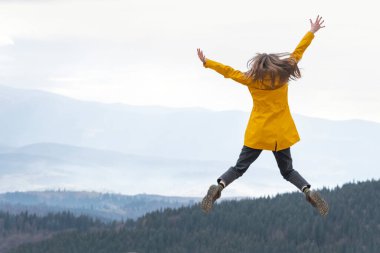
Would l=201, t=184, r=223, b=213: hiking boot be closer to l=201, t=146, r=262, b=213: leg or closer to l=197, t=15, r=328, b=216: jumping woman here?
l=201, t=146, r=262, b=213: leg

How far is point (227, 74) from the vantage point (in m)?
18.8

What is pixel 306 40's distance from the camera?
19703 millimetres

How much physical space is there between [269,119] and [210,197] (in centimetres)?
266

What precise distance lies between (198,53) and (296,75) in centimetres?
250

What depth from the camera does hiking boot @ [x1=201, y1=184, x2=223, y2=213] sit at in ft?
62.9

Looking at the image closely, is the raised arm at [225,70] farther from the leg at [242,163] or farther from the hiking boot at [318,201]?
the hiking boot at [318,201]

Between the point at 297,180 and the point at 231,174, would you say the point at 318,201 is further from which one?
the point at 231,174

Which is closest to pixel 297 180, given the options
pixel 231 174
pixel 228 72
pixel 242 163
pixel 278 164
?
pixel 278 164

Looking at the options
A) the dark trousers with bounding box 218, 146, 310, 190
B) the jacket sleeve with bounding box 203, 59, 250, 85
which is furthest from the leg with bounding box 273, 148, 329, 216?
the jacket sleeve with bounding box 203, 59, 250, 85

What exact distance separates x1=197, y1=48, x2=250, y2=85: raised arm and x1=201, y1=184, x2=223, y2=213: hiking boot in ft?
9.31

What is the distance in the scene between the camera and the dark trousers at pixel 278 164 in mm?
19219

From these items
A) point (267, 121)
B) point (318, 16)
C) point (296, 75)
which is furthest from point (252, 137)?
point (318, 16)

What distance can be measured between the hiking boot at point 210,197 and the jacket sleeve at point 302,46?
145 inches

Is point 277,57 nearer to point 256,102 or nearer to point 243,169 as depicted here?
point 256,102
